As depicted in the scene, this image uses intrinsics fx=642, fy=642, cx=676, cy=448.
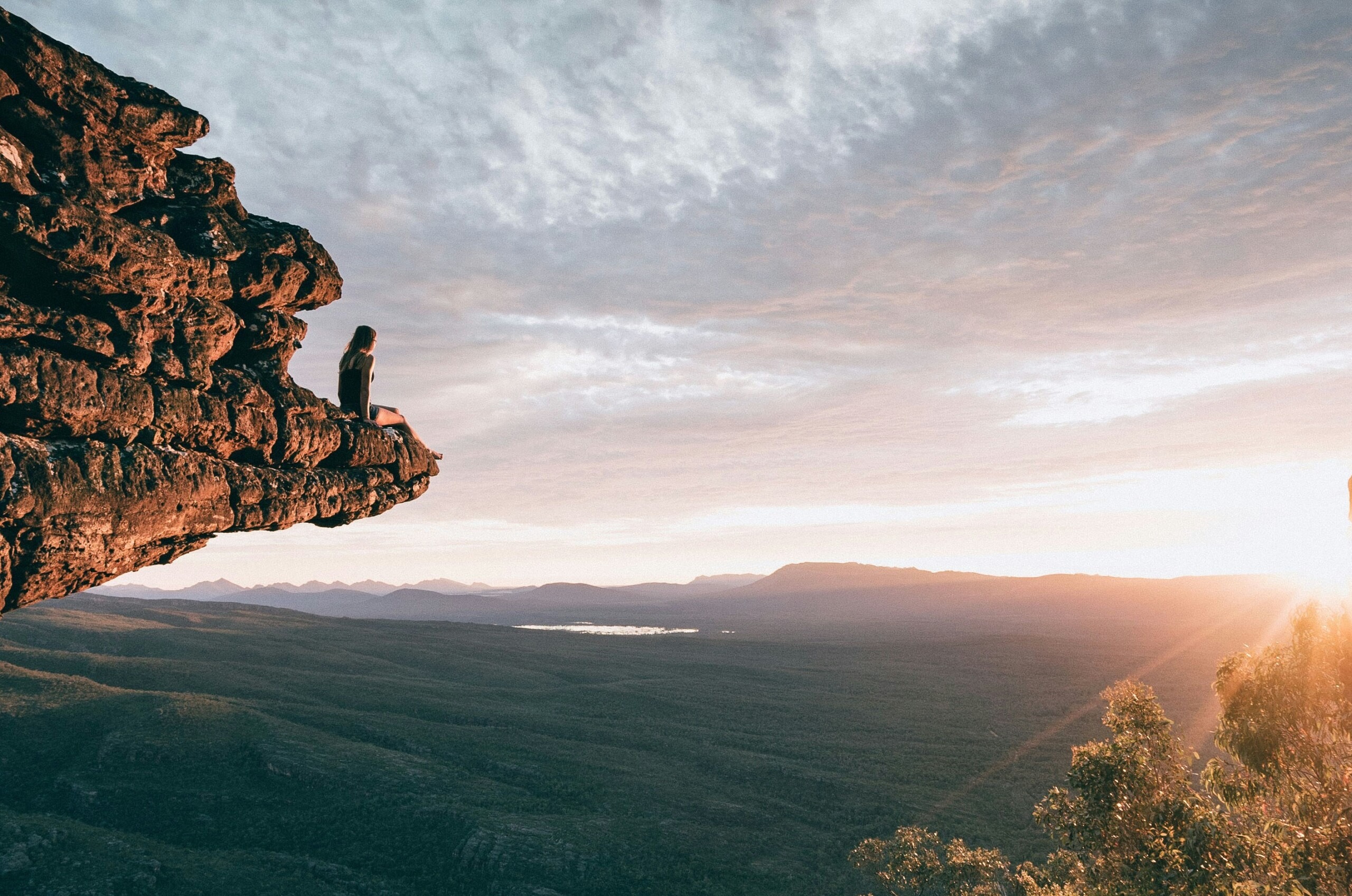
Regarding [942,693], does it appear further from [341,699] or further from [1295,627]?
[1295,627]

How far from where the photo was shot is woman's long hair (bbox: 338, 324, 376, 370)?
1770 centimetres

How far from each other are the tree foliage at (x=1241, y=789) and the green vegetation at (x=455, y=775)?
5302 centimetres

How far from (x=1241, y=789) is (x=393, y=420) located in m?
26.8

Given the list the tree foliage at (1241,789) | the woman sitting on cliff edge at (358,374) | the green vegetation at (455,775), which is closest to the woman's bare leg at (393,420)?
the woman sitting on cliff edge at (358,374)

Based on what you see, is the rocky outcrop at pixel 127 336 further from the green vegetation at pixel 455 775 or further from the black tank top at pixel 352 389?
the green vegetation at pixel 455 775

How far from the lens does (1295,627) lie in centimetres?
1648

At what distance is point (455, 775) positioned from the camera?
84312mm

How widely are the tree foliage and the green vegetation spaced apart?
53.0m

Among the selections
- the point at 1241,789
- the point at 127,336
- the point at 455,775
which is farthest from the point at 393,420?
the point at 455,775

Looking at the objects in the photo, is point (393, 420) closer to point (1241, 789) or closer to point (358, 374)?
point (358, 374)

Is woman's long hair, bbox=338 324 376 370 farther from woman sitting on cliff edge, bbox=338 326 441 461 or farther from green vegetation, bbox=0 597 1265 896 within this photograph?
green vegetation, bbox=0 597 1265 896

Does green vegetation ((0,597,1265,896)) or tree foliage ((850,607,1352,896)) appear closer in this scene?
tree foliage ((850,607,1352,896))

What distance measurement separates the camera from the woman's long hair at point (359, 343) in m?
17.7

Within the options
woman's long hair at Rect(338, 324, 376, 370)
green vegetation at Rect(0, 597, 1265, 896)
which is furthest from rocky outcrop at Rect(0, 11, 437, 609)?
green vegetation at Rect(0, 597, 1265, 896)
